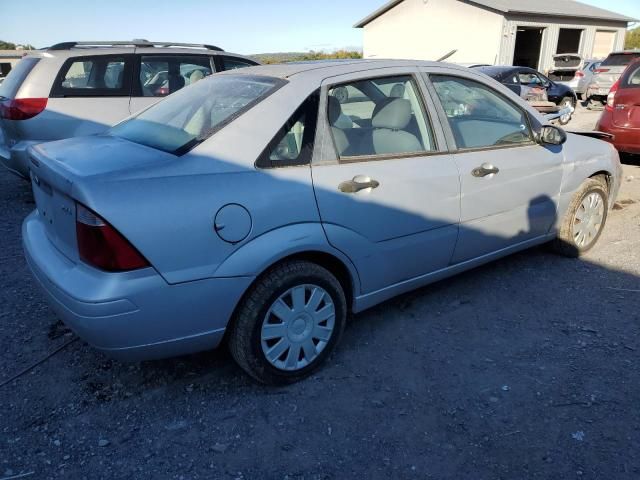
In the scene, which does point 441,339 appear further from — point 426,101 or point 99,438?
point 99,438

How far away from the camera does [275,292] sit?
2.52 meters

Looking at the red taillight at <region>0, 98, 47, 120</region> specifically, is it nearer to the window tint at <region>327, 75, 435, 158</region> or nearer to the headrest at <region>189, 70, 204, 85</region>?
the headrest at <region>189, 70, 204, 85</region>

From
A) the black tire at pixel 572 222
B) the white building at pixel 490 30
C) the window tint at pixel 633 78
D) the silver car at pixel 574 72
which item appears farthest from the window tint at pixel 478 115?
the white building at pixel 490 30

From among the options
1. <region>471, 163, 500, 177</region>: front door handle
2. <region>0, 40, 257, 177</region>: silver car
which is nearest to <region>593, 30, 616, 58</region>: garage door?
<region>0, 40, 257, 177</region>: silver car

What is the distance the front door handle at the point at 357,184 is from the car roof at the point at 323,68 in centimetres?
60

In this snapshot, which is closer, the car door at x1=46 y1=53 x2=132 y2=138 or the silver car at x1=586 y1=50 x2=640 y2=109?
the car door at x1=46 y1=53 x2=132 y2=138

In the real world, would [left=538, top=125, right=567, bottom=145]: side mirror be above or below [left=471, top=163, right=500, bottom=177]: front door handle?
above

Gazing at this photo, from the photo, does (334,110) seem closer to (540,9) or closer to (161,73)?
(161,73)

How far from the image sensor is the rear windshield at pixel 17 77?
5.47 metres

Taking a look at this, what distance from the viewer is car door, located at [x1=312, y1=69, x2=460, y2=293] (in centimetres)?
271

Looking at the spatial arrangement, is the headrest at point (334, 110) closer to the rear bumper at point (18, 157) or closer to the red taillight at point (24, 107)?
the rear bumper at point (18, 157)

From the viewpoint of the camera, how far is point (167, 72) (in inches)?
245

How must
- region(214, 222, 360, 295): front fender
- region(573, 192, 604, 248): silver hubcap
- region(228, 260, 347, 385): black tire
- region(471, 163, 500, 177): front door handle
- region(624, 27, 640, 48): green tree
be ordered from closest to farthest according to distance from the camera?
region(214, 222, 360, 295): front fender
region(228, 260, 347, 385): black tire
region(471, 163, 500, 177): front door handle
region(573, 192, 604, 248): silver hubcap
region(624, 27, 640, 48): green tree

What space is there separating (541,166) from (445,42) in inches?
958
